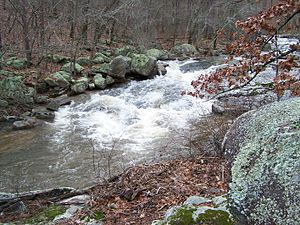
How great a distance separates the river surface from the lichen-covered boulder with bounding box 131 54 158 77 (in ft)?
4.20

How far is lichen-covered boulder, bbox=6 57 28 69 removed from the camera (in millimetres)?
15982

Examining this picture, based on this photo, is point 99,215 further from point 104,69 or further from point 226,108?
point 104,69

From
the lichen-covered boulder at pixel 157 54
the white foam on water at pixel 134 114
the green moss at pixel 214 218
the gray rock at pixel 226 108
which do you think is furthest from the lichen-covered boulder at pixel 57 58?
the green moss at pixel 214 218

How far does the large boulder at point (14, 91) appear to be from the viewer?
12875 millimetres

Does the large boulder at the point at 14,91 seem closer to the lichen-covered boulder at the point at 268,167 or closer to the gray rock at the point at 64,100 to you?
the gray rock at the point at 64,100

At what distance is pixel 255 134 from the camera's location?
2.36m

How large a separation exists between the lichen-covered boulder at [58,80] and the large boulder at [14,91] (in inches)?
63.0

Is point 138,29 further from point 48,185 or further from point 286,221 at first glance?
point 286,221

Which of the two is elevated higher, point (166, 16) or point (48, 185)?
point (166, 16)

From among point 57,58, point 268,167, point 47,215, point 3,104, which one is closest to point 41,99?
point 3,104

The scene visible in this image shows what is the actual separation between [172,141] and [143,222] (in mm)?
5810

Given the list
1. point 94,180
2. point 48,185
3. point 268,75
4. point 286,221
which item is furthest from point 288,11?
point 268,75

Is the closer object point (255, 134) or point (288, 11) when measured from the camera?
point (255, 134)

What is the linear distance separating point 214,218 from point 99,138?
25.9 feet
